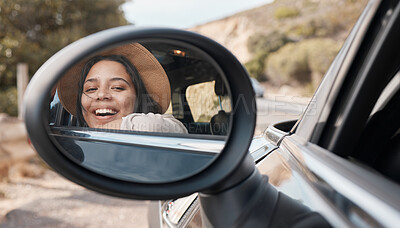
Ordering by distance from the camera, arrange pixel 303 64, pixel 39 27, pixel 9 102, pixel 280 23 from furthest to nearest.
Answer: pixel 280 23, pixel 303 64, pixel 39 27, pixel 9 102

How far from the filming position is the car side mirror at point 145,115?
92cm

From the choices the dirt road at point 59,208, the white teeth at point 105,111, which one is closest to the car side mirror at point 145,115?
the white teeth at point 105,111

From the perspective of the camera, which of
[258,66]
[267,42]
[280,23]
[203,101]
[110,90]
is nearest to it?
[110,90]

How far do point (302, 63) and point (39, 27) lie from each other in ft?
66.8

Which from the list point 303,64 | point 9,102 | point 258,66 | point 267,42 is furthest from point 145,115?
point 267,42

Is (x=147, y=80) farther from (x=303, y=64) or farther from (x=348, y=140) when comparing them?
(x=303, y=64)

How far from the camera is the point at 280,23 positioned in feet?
173

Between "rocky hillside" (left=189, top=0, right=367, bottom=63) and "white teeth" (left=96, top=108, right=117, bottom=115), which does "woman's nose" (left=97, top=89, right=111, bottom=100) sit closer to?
"white teeth" (left=96, top=108, right=117, bottom=115)

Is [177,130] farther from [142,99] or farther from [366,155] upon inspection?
[366,155]

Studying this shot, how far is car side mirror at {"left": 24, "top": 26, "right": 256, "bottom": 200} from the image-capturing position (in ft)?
3.02

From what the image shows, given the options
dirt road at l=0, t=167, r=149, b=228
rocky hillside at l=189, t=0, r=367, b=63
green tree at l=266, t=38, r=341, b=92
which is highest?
rocky hillside at l=189, t=0, r=367, b=63

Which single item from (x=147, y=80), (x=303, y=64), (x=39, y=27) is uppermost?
(x=39, y=27)

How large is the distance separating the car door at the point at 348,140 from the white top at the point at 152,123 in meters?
0.36

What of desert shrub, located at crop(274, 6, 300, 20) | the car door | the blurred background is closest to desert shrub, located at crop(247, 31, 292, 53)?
the blurred background
